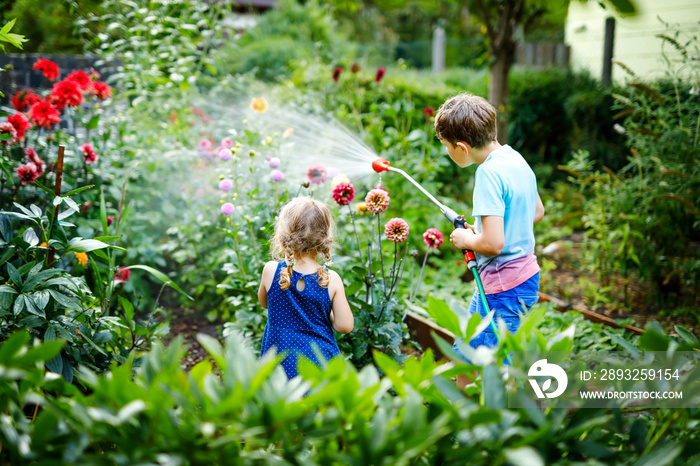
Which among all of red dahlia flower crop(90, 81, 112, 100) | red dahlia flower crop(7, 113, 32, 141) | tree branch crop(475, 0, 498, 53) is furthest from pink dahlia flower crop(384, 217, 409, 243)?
tree branch crop(475, 0, 498, 53)

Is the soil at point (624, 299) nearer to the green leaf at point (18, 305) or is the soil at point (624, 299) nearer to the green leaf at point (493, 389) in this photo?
the green leaf at point (493, 389)

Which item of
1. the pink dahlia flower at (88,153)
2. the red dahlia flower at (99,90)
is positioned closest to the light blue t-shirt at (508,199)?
the pink dahlia flower at (88,153)

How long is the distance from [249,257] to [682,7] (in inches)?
218

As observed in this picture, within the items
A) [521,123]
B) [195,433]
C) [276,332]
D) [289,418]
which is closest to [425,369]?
[289,418]

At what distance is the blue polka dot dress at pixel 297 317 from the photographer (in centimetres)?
198

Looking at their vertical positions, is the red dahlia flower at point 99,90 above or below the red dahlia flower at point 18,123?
above

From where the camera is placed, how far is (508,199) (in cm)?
199

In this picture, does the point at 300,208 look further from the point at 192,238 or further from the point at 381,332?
the point at 192,238

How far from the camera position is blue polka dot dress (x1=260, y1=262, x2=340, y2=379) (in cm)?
198

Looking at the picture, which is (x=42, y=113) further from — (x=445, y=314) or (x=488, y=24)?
(x=488, y=24)

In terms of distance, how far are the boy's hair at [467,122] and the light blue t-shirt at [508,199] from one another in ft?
0.27

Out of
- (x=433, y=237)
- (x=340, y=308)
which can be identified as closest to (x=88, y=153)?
(x=340, y=308)

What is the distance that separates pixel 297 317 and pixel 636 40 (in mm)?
6156

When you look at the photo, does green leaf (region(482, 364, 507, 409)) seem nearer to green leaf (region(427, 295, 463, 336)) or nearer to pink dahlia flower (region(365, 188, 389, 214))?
green leaf (region(427, 295, 463, 336))
